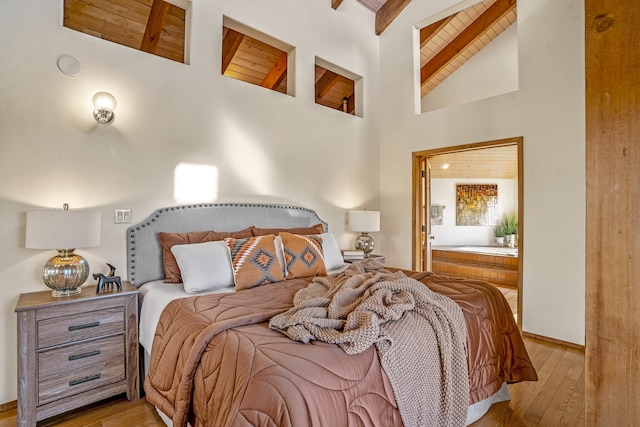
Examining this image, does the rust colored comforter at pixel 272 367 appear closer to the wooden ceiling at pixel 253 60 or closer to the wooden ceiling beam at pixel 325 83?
the wooden ceiling at pixel 253 60

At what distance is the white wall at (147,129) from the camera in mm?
2113

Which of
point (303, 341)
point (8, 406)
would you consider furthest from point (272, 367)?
point (8, 406)

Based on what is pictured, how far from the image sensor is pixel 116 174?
8.14ft

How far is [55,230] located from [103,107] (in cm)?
98

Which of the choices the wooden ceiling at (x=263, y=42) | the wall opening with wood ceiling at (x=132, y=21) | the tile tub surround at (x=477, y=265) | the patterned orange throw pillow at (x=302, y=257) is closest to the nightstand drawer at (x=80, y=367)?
the patterned orange throw pillow at (x=302, y=257)

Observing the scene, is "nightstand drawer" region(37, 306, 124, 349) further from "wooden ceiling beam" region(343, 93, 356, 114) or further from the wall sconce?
"wooden ceiling beam" region(343, 93, 356, 114)

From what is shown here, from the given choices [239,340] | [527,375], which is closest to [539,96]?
[527,375]

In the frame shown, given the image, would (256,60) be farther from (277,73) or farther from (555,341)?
(555,341)

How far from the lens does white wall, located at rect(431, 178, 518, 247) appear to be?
22.8ft

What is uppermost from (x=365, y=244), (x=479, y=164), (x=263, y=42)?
(x=263, y=42)

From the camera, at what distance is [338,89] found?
5449mm

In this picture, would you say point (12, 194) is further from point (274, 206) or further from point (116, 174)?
point (274, 206)

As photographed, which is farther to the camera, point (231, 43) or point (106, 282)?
point (231, 43)

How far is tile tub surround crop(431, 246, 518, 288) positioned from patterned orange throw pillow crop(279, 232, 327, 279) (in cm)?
406
